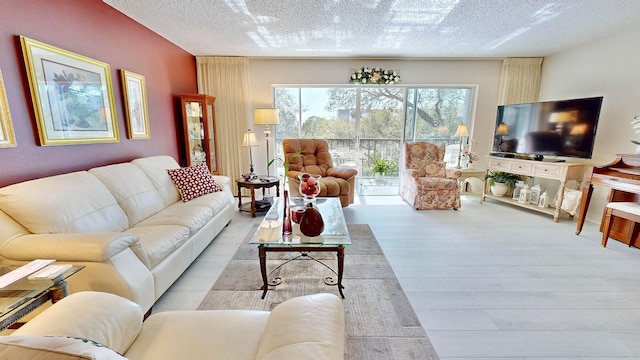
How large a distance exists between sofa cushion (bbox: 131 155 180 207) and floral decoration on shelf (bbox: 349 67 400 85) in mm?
3169

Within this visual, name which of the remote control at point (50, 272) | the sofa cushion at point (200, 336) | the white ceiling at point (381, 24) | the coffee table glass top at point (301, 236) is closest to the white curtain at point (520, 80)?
the white ceiling at point (381, 24)

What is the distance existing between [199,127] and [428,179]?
360 centimetres

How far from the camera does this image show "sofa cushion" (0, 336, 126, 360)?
53cm

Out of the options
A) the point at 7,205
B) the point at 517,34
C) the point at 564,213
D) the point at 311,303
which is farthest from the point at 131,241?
the point at 564,213

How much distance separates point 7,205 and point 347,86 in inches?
165

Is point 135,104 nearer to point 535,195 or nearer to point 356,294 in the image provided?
point 356,294

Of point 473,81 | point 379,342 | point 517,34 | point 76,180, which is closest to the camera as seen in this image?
point 379,342

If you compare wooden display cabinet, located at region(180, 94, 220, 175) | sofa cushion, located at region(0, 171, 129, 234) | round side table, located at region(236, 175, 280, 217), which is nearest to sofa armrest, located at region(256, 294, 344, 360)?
sofa cushion, located at region(0, 171, 129, 234)

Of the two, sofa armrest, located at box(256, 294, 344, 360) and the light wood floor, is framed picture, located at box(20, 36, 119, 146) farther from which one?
sofa armrest, located at box(256, 294, 344, 360)

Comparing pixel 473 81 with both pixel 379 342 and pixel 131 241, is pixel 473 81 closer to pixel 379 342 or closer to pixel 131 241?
pixel 379 342

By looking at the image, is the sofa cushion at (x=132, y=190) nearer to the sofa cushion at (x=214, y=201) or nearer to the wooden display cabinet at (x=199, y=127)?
the sofa cushion at (x=214, y=201)

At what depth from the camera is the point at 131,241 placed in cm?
162

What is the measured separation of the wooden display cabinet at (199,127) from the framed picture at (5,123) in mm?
2088

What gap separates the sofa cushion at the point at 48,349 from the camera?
1.73 ft
